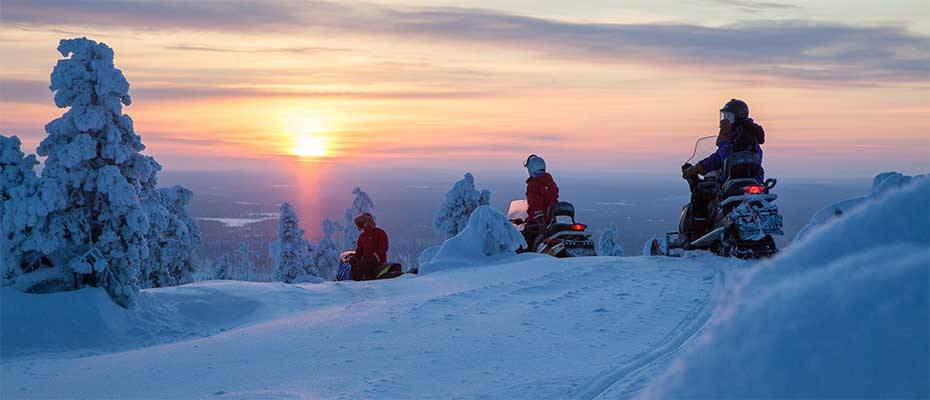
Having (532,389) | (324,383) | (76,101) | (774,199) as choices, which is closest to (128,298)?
(76,101)

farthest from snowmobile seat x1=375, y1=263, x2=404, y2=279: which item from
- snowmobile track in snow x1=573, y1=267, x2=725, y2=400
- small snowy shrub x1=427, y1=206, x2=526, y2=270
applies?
snowmobile track in snow x1=573, y1=267, x2=725, y2=400

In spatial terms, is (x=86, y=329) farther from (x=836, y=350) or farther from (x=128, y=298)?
(x=836, y=350)

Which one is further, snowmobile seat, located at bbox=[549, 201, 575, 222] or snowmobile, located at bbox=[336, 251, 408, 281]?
snowmobile seat, located at bbox=[549, 201, 575, 222]

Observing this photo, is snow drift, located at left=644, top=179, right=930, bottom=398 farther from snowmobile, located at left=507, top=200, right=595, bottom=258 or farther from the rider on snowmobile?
snowmobile, located at left=507, top=200, right=595, bottom=258

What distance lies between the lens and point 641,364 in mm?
5949

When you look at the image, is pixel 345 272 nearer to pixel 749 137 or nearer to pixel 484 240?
pixel 484 240

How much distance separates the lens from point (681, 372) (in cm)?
106

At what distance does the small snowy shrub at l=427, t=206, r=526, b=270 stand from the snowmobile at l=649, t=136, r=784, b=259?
3565mm

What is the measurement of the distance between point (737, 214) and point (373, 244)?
28.7ft

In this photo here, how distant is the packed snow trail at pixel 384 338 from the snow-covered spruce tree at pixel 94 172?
2.17 feet

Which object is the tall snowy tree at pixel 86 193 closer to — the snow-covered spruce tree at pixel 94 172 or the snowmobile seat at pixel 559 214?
the snow-covered spruce tree at pixel 94 172

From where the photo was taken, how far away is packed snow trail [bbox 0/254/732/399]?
584 centimetres

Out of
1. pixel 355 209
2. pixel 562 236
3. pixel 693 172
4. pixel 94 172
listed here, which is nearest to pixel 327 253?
pixel 355 209

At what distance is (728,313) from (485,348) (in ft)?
18.9
